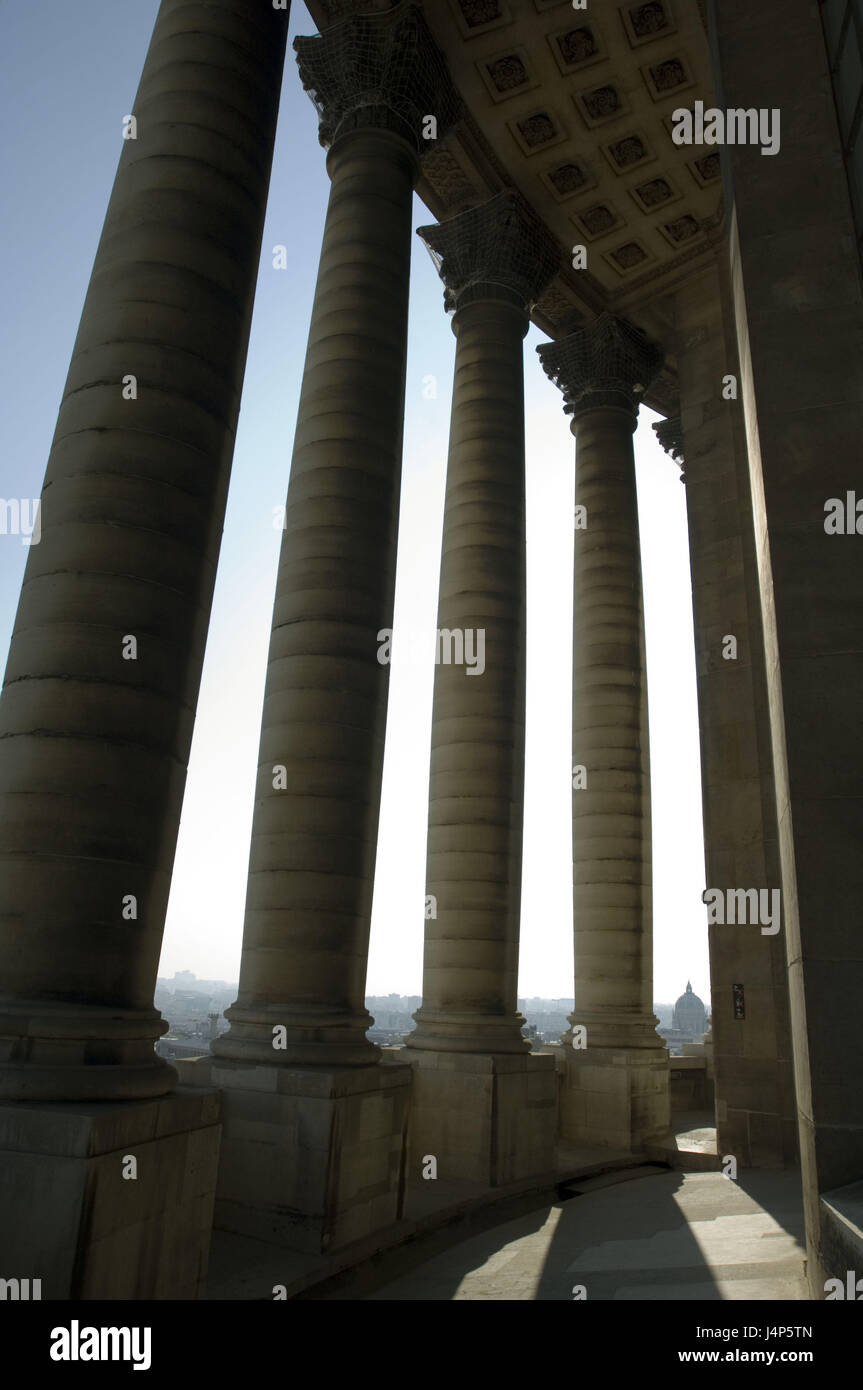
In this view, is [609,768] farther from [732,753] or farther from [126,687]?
[126,687]

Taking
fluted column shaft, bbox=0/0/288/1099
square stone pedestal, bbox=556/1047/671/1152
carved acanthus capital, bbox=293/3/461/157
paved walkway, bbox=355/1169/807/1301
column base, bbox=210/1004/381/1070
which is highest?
carved acanthus capital, bbox=293/3/461/157

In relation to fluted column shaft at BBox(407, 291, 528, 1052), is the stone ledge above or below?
below

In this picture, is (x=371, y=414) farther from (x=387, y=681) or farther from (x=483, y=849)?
(x=483, y=849)

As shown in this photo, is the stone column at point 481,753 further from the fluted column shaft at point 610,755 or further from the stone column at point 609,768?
the fluted column shaft at point 610,755

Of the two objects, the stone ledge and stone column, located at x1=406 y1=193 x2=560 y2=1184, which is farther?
stone column, located at x1=406 y1=193 x2=560 y2=1184

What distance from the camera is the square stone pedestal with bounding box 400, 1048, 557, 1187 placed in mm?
23625

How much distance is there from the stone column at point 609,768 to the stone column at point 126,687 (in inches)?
932

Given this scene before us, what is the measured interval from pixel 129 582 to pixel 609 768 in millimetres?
26905

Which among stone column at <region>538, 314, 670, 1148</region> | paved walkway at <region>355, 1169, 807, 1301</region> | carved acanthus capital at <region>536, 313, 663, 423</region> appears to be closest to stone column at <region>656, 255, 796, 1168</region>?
carved acanthus capital at <region>536, 313, 663, 423</region>

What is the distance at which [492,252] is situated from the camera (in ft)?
114

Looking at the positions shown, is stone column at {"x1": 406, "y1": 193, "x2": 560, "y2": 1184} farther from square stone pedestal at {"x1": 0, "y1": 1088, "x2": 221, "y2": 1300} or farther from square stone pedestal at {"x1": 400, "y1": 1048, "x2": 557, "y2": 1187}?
square stone pedestal at {"x1": 0, "y1": 1088, "x2": 221, "y2": 1300}

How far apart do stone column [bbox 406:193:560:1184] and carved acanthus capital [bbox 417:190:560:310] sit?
0.06 meters

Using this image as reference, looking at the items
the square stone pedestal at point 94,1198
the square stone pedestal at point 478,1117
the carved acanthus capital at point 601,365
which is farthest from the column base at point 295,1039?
the carved acanthus capital at point 601,365
